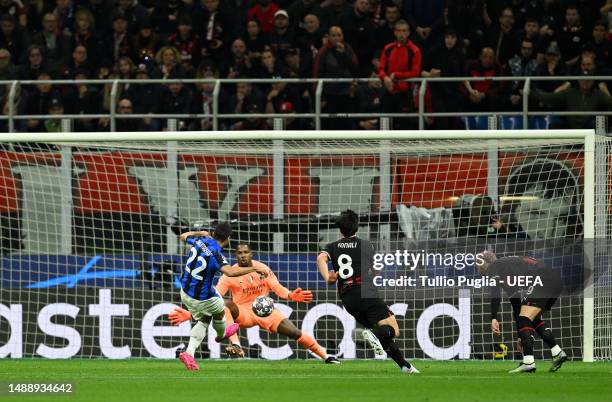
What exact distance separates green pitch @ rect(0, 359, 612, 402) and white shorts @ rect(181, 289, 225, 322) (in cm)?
61

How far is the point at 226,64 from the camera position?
2070 centimetres

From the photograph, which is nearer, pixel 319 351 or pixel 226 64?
pixel 319 351

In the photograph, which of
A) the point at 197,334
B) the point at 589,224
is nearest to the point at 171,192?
the point at 197,334

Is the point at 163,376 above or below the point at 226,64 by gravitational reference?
below

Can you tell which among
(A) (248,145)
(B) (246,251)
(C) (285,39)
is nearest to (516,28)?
(C) (285,39)

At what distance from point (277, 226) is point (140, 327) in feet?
7.50

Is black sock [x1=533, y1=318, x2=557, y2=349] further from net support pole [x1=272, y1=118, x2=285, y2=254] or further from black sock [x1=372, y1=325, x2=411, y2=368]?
net support pole [x1=272, y1=118, x2=285, y2=254]

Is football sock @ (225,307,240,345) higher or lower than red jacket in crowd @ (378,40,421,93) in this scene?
lower

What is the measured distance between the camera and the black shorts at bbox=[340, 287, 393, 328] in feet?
47.3

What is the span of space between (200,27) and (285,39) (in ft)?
4.91

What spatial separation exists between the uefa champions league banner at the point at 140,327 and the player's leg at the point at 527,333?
330 centimetres

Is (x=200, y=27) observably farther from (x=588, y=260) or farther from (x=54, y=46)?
(x=588, y=260)

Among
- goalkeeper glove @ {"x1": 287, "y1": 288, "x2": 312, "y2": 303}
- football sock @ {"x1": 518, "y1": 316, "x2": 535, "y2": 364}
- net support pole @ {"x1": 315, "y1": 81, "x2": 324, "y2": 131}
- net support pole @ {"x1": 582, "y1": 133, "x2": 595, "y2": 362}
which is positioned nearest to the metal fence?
net support pole @ {"x1": 315, "y1": 81, "x2": 324, "y2": 131}

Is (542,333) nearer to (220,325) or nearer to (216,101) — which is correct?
(220,325)
